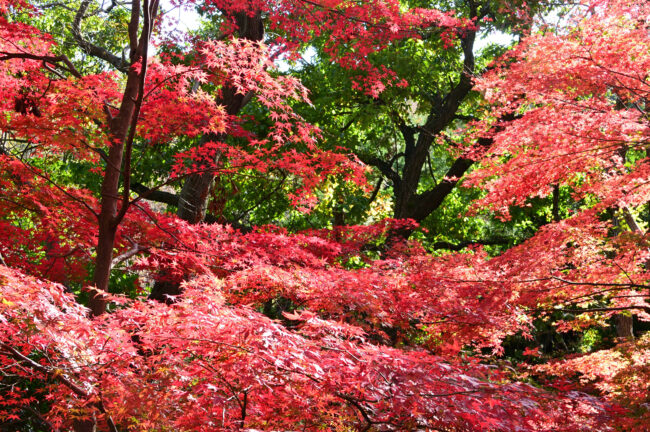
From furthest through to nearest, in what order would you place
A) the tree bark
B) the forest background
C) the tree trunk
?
1. the tree trunk
2. the tree bark
3. the forest background

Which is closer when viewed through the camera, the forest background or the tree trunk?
the forest background

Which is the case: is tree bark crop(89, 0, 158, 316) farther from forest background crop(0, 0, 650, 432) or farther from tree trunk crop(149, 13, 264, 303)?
tree trunk crop(149, 13, 264, 303)

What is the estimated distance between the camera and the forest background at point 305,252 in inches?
105

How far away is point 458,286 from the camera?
505cm

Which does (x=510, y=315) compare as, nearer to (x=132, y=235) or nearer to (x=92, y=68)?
(x=132, y=235)

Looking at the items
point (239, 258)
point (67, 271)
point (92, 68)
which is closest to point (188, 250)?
point (239, 258)

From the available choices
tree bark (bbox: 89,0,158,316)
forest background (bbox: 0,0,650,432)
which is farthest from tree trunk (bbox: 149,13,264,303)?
tree bark (bbox: 89,0,158,316)

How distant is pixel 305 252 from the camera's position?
218 inches

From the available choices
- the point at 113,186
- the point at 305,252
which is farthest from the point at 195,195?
the point at 113,186

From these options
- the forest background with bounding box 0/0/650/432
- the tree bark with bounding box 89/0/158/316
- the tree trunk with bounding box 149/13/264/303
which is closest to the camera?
the forest background with bounding box 0/0/650/432

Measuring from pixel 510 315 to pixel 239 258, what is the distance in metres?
2.82

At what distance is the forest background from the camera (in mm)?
2658

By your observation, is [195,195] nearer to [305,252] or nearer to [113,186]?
[305,252]

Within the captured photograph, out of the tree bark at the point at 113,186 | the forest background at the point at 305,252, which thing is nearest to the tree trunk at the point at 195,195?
the forest background at the point at 305,252
